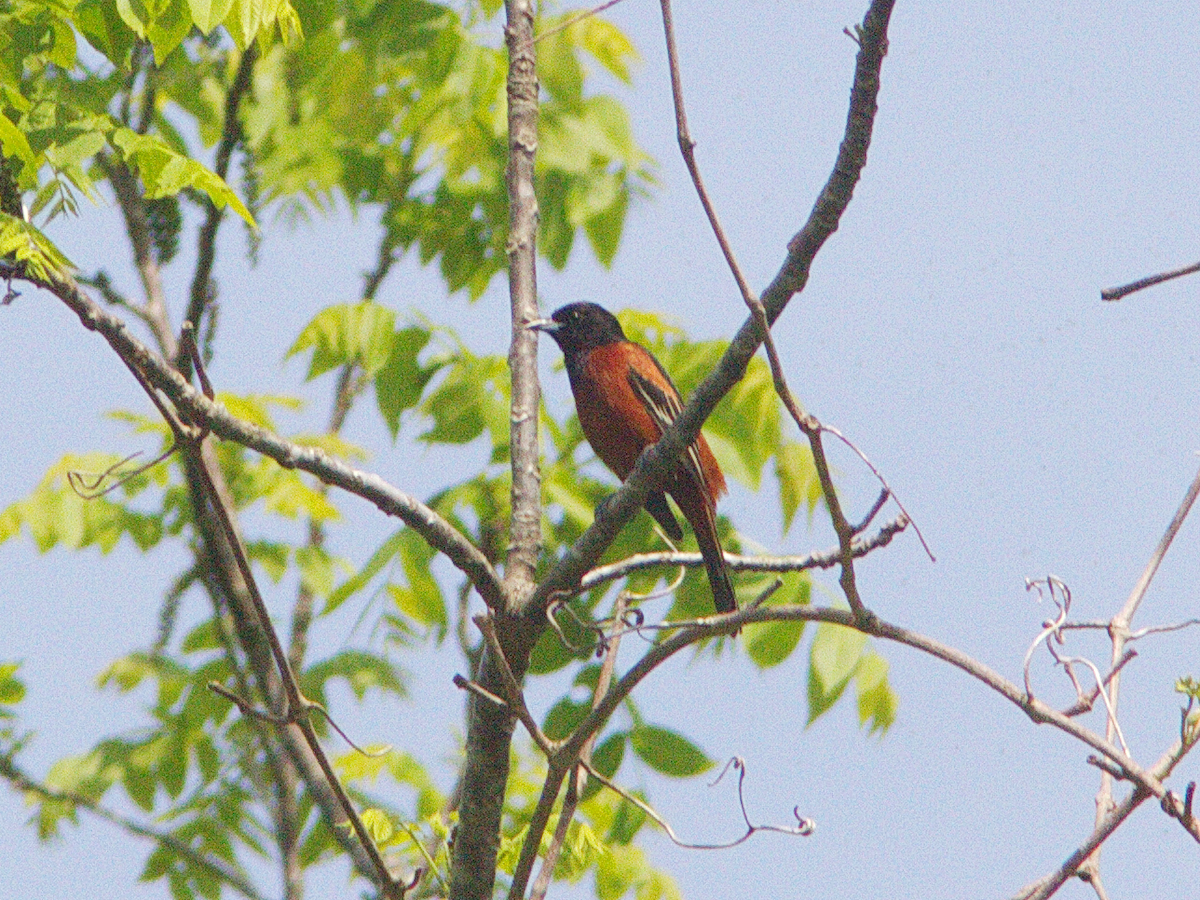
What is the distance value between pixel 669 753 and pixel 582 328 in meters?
2.31

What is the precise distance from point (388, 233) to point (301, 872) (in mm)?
3688

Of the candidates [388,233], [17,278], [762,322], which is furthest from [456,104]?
[762,322]

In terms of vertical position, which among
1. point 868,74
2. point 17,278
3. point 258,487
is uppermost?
point 258,487

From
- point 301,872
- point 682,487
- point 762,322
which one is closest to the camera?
point 762,322

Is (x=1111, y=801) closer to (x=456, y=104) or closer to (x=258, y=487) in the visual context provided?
(x=258, y=487)

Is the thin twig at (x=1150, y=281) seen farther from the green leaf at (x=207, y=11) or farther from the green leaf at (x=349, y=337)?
the green leaf at (x=349, y=337)

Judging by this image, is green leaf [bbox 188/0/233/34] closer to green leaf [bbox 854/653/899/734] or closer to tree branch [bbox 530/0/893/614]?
tree branch [bbox 530/0/893/614]

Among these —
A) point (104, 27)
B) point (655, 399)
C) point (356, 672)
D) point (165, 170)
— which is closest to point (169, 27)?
point (104, 27)

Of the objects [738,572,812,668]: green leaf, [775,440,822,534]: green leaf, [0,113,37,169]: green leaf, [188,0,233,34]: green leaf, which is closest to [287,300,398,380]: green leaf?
[775,440,822,534]: green leaf

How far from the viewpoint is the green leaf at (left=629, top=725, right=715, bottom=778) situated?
15.4 feet

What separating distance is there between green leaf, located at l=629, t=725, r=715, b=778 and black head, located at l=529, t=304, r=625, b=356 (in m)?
1.96

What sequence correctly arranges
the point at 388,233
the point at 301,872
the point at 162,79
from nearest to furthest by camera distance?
the point at 301,872 < the point at 162,79 < the point at 388,233

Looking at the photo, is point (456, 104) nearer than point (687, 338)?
No

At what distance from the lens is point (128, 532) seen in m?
6.48
